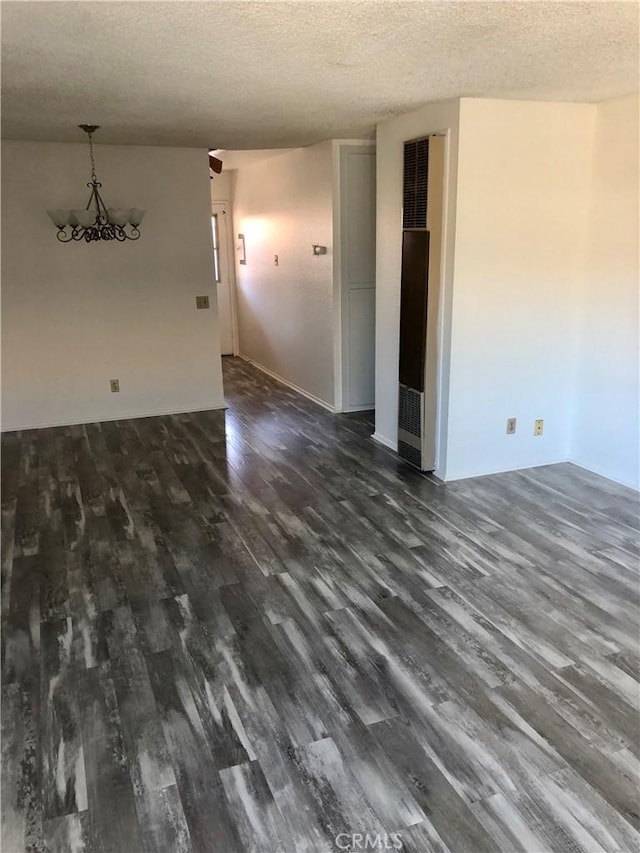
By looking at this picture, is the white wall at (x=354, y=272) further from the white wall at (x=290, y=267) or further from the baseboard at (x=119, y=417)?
the baseboard at (x=119, y=417)

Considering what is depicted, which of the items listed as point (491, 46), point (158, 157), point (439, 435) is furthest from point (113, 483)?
point (491, 46)

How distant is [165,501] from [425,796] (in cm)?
262

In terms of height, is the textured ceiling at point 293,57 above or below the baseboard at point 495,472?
above

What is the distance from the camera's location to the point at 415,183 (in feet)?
13.3

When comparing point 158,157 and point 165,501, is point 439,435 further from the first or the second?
point 158,157

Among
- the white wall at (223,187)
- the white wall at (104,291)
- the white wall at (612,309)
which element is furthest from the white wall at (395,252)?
the white wall at (223,187)

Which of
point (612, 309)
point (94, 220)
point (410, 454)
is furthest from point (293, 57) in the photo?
point (94, 220)

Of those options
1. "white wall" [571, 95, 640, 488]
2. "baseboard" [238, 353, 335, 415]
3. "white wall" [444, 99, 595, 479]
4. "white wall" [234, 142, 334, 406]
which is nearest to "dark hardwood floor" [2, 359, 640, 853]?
"white wall" [571, 95, 640, 488]

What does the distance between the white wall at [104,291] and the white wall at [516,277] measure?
287cm

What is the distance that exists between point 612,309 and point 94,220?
13.6 ft

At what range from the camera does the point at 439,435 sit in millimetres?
4293

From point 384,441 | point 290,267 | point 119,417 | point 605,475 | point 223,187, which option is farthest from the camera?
point 223,187

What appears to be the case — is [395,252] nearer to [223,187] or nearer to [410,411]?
[410,411]

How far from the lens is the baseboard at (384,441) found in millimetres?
4938
